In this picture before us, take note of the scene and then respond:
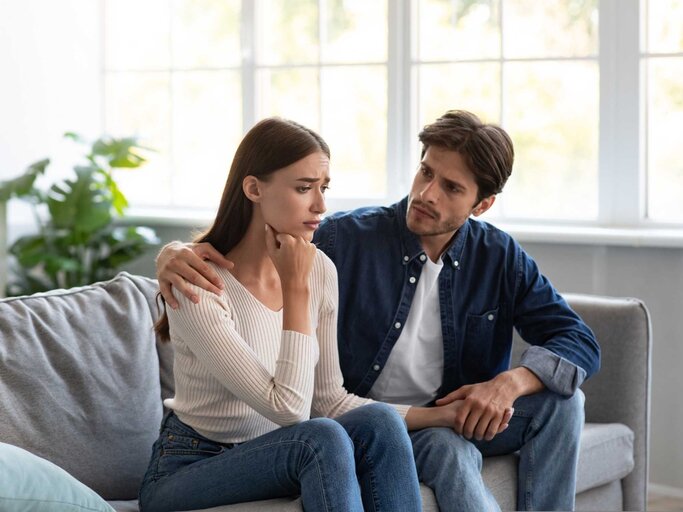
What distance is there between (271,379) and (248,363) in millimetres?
54

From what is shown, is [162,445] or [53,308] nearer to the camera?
[162,445]

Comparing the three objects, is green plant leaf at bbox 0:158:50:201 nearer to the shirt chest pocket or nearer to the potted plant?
the potted plant

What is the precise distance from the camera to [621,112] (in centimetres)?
383

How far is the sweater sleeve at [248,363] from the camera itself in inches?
81.2

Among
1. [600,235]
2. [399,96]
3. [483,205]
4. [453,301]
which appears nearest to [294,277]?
[453,301]

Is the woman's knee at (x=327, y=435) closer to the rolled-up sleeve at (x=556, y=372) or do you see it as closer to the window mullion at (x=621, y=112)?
the rolled-up sleeve at (x=556, y=372)

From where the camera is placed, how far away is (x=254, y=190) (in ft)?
7.37

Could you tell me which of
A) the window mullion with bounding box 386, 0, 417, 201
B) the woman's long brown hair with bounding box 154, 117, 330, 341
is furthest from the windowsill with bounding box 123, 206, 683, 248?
the woman's long brown hair with bounding box 154, 117, 330, 341

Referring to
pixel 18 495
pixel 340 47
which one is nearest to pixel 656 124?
pixel 340 47

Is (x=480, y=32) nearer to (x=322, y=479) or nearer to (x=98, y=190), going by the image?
(x=98, y=190)

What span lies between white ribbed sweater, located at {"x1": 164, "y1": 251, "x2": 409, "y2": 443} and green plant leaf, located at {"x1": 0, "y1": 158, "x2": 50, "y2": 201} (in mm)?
2256

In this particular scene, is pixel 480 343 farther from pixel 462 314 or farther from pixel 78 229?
pixel 78 229

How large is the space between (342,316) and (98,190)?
2.16 metres

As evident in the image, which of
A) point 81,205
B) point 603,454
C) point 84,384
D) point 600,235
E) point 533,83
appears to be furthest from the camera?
point 81,205
